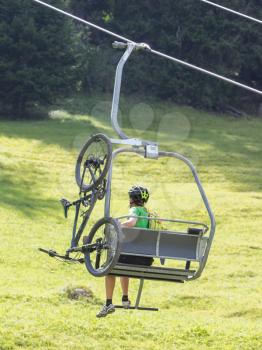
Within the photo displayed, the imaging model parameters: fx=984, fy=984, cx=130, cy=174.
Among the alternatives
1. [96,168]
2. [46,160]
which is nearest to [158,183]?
[46,160]

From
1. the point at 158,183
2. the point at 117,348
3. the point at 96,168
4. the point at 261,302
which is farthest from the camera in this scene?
the point at 158,183

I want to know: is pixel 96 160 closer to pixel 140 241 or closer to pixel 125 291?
pixel 140 241

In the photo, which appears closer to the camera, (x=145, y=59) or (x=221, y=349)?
(x=221, y=349)

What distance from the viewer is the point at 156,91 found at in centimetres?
6138

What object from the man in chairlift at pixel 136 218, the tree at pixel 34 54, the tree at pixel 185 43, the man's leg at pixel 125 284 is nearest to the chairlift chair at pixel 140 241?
the man in chairlift at pixel 136 218

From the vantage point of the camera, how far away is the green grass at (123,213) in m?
21.6

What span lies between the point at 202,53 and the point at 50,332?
43.6 meters

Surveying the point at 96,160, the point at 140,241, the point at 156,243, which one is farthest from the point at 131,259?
the point at 96,160

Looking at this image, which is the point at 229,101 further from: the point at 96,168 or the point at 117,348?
the point at 96,168

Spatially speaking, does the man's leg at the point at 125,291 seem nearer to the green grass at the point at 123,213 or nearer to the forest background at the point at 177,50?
the green grass at the point at 123,213

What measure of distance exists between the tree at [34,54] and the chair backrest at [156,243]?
3809cm

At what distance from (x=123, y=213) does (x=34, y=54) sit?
61.3ft

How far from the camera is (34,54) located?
52562mm

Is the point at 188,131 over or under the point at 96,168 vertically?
under
